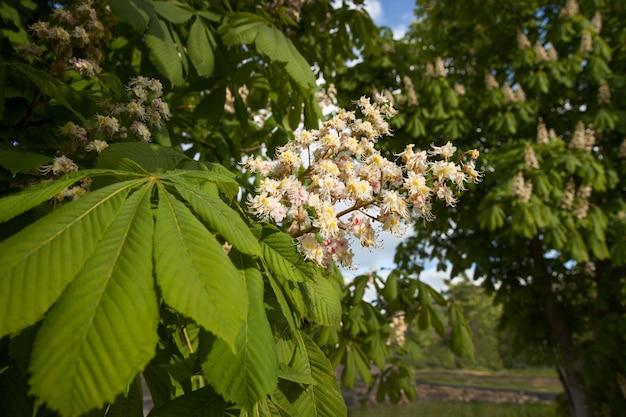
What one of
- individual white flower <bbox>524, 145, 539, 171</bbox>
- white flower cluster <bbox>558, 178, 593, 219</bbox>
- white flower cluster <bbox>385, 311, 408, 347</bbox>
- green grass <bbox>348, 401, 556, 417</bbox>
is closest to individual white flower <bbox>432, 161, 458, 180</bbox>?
white flower cluster <bbox>385, 311, 408, 347</bbox>

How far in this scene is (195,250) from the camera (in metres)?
0.57

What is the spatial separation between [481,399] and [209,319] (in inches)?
630

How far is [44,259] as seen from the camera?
1.66ft

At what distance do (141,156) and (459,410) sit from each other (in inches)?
511

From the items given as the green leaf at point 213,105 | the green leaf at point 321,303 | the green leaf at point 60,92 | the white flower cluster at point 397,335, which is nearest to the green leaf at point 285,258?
the green leaf at point 321,303

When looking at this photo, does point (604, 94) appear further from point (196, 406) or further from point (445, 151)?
point (196, 406)

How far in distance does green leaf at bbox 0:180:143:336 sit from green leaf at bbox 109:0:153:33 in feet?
3.32

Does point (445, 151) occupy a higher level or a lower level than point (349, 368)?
higher

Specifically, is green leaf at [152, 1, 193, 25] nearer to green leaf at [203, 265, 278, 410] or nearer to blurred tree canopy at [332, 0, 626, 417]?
green leaf at [203, 265, 278, 410]

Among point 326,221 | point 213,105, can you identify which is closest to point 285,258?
point 326,221

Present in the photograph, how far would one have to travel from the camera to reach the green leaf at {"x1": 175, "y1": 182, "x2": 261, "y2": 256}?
670 millimetres

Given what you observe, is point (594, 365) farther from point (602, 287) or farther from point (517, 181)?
point (517, 181)

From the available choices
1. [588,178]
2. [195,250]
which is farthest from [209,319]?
[588,178]

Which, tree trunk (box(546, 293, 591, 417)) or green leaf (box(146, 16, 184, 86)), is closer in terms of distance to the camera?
green leaf (box(146, 16, 184, 86))
